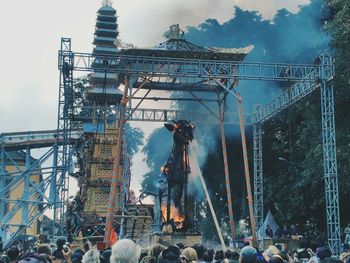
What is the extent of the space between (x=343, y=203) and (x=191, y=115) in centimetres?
961

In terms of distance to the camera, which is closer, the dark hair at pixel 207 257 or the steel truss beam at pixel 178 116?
the dark hair at pixel 207 257

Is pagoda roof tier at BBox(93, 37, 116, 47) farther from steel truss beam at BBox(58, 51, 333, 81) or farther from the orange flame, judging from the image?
the orange flame

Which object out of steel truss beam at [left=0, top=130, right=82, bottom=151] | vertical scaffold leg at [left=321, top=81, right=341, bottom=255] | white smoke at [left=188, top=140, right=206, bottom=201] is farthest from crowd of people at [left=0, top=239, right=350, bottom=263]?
steel truss beam at [left=0, top=130, right=82, bottom=151]

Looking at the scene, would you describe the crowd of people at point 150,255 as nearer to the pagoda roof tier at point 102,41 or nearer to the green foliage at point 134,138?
the green foliage at point 134,138

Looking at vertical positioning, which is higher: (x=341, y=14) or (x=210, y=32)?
(x=210, y=32)

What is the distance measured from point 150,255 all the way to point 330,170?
52.6 feet

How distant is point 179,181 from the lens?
21297 millimetres

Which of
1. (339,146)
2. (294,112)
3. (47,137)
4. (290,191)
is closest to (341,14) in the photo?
(339,146)

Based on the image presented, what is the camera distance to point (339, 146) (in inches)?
1037

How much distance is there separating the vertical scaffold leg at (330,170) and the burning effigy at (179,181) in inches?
220

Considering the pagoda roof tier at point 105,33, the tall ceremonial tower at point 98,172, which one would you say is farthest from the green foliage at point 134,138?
the pagoda roof tier at point 105,33

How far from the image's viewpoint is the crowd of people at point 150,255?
5238 mm

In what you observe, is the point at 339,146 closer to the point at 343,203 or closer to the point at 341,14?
the point at 343,203

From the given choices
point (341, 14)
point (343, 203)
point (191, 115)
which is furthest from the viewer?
point (191, 115)
